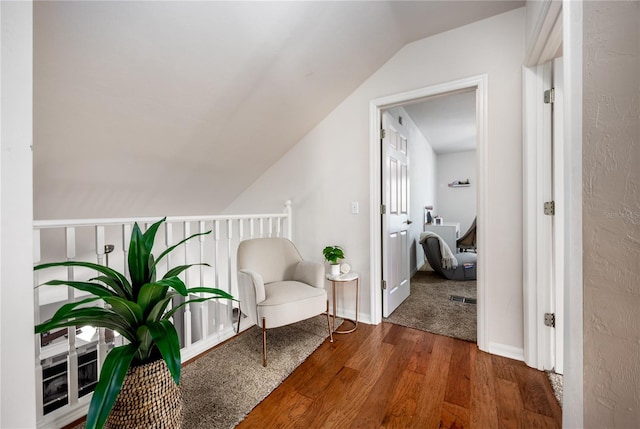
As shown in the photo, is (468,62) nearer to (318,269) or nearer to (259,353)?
(318,269)

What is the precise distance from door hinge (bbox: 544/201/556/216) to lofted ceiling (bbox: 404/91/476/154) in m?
1.50

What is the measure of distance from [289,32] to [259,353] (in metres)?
2.21

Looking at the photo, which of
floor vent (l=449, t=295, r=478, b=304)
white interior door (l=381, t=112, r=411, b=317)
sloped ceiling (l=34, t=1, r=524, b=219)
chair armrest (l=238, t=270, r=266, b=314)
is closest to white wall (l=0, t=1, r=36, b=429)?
sloped ceiling (l=34, t=1, r=524, b=219)

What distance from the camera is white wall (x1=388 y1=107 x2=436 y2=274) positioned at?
403cm

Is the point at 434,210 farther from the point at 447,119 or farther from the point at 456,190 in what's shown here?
the point at 447,119

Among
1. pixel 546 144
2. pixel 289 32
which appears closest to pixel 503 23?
pixel 546 144

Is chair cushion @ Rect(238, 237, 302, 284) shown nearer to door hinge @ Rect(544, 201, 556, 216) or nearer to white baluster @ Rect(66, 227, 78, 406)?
white baluster @ Rect(66, 227, 78, 406)

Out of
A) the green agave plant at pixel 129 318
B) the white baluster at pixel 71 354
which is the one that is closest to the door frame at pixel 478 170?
the green agave plant at pixel 129 318

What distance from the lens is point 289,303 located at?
1859mm

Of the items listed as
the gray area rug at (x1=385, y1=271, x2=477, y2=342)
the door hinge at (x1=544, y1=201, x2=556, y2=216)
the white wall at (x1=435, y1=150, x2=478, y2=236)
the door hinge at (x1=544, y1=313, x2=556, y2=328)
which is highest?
the white wall at (x1=435, y1=150, x2=478, y2=236)

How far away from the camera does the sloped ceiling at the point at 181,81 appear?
1340 mm

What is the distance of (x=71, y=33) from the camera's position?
4.06 feet

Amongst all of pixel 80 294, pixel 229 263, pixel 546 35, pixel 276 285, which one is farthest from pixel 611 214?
pixel 80 294

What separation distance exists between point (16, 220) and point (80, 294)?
2.40m
